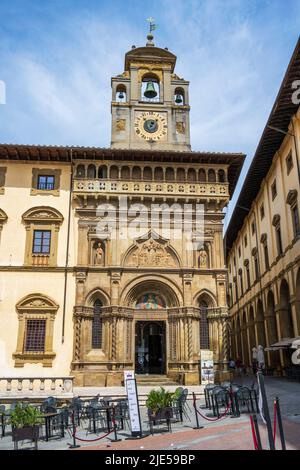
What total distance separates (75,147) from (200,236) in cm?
971

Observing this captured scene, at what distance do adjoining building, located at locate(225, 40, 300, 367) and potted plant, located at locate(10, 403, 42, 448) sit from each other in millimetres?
16998

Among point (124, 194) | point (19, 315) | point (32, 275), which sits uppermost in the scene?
point (124, 194)

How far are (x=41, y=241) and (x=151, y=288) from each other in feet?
24.3

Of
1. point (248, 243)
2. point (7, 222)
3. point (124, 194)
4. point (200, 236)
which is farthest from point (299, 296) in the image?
point (7, 222)

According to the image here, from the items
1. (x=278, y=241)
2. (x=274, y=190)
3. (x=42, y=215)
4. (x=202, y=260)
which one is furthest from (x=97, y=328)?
(x=274, y=190)

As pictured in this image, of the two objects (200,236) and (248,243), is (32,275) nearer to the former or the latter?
(200,236)

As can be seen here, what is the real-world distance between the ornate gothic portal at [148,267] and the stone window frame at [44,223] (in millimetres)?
1431

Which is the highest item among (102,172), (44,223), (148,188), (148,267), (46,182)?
(102,172)

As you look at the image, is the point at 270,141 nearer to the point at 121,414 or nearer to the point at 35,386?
the point at 35,386

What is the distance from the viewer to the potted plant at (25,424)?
34.7 ft

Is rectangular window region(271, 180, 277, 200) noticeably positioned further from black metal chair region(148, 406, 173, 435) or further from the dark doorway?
black metal chair region(148, 406, 173, 435)

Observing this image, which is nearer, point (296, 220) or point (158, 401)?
point (158, 401)

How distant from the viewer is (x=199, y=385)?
76.6 feet

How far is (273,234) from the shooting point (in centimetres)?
3062
